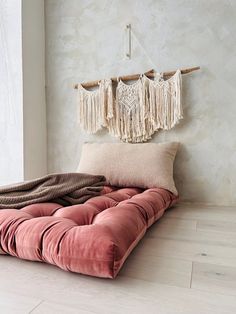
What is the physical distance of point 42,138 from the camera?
1975mm

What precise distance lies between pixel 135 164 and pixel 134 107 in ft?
1.44

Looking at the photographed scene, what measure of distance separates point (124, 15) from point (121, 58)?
30cm

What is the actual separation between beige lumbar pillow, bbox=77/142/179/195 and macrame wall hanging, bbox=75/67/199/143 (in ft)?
0.49

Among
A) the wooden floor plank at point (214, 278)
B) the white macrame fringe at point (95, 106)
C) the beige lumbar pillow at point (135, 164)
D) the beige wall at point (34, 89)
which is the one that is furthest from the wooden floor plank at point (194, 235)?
the beige wall at point (34, 89)

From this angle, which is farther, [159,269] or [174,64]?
[174,64]

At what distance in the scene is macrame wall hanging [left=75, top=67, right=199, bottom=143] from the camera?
5.28 feet

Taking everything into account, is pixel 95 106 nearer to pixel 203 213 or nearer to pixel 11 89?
pixel 11 89

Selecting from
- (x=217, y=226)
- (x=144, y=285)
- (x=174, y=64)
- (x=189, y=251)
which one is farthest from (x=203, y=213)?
(x=174, y=64)

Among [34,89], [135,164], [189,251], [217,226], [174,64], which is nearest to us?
[189,251]

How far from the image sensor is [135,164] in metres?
1.48

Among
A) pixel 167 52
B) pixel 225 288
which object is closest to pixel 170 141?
pixel 167 52

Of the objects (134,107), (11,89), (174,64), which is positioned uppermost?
(174,64)

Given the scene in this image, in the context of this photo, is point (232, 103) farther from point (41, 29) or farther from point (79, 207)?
point (41, 29)

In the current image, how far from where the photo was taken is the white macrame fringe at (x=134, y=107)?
1607 mm
